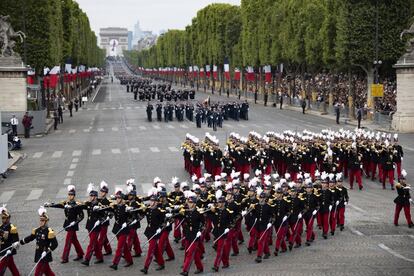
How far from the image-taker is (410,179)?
108ft

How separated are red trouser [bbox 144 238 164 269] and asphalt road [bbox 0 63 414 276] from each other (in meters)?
0.34

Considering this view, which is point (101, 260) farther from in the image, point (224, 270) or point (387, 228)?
point (387, 228)

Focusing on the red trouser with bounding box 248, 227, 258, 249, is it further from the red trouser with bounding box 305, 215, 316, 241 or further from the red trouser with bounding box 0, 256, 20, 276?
the red trouser with bounding box 0, 256, 20, 276

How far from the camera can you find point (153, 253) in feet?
62.1

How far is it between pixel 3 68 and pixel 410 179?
31.9 meters

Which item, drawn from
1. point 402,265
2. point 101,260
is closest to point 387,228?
point 402,265

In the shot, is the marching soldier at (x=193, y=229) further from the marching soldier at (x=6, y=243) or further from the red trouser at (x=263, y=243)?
the marching soldier at (x=6, y=243)

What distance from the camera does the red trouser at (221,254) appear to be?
1866 centimetres

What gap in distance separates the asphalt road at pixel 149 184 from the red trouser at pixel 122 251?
27 cm

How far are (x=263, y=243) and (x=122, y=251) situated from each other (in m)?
3.18

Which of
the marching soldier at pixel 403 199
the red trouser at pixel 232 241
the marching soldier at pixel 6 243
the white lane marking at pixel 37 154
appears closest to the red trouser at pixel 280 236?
the red trouser at pixel 232 241

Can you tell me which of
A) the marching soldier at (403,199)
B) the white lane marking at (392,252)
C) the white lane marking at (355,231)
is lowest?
the white lane marking at (355,231)

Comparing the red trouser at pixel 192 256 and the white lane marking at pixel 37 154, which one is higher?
the red trouser at pixel 192 256

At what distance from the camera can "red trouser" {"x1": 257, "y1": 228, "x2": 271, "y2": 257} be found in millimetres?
19547
